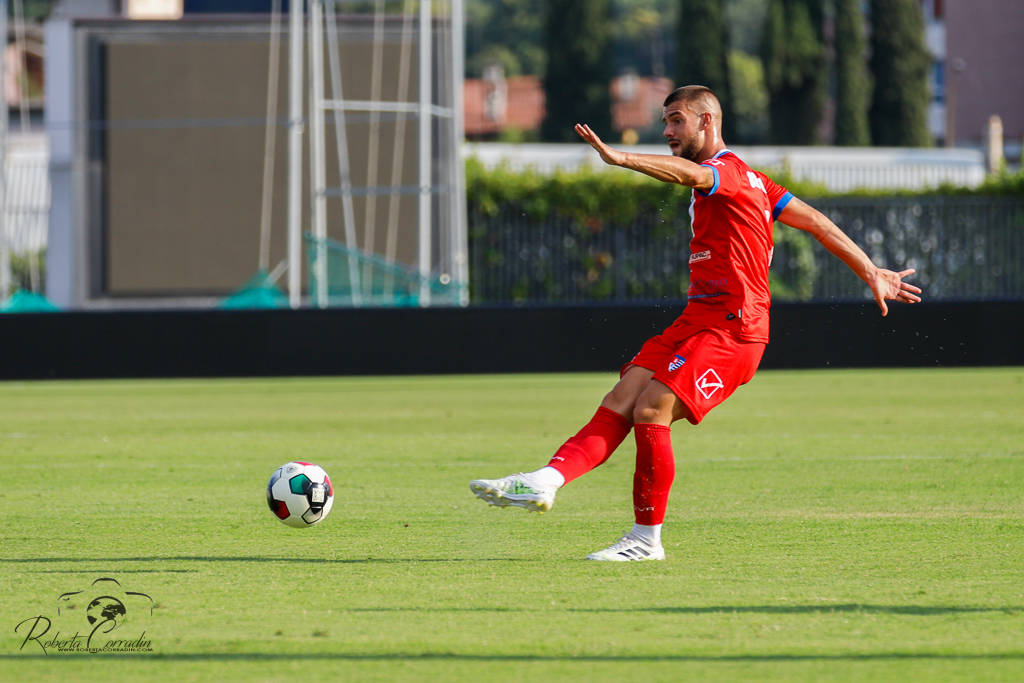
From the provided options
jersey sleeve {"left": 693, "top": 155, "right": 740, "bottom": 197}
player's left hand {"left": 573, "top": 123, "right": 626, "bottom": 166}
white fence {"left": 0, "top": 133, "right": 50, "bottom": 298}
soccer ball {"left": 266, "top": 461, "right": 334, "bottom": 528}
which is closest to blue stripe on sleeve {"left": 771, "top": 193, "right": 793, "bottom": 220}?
jersey sleeve {"left": 693, "top": 155, "right": 740, "bottom": 197}

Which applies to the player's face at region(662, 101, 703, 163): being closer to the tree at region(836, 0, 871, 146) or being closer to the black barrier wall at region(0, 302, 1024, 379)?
the black barrier wall at region(0, 302, 1024, 379)

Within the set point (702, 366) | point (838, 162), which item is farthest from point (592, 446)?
point (838, 162)

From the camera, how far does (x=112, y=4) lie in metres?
41.2

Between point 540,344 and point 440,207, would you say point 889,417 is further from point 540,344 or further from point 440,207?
point 440,207

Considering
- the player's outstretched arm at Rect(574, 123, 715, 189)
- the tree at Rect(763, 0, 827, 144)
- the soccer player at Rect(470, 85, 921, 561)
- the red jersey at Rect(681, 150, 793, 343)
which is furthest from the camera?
the tree at Rect(763, 0, 827, 144)

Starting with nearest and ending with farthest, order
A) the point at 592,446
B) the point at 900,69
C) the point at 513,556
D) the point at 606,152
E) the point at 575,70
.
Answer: the point at 606,152 → the point at 592,446 → the point at 513,556 → the point at 900,69 → the point at 575,70

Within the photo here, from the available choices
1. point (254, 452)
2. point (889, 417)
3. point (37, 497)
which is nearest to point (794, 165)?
point (889, 417)

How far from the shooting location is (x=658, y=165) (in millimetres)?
6066

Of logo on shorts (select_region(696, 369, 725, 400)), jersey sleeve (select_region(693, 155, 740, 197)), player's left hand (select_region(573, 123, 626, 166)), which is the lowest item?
logo on shorts (select_region(696, 369, 725, 400))

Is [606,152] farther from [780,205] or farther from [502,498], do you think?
[502,498]

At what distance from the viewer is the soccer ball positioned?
304 inches

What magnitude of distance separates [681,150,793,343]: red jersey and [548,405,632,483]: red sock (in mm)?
563

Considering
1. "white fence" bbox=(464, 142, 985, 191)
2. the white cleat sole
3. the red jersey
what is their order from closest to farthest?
the white cleat sole → the red jersey → "white fence" bbox=(464, 142, 985, 191)

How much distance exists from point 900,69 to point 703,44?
738cm
